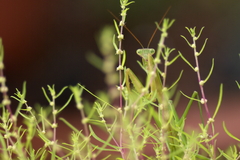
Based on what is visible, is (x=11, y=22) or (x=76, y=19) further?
(x=76, y=19)

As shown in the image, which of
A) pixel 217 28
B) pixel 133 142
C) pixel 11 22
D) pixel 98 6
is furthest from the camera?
pixel 217 28

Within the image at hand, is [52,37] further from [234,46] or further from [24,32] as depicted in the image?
[234,46]

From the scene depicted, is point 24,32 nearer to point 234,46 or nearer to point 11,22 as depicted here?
point 11,22

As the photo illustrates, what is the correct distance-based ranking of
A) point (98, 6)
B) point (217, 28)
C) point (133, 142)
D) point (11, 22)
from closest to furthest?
point (133, 142), point (11, 22), point (98, 6), point (217, 28)

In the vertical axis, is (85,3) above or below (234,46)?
above

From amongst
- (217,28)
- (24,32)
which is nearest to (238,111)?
(217,28)

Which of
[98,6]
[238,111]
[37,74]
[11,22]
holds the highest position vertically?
[98,6]
